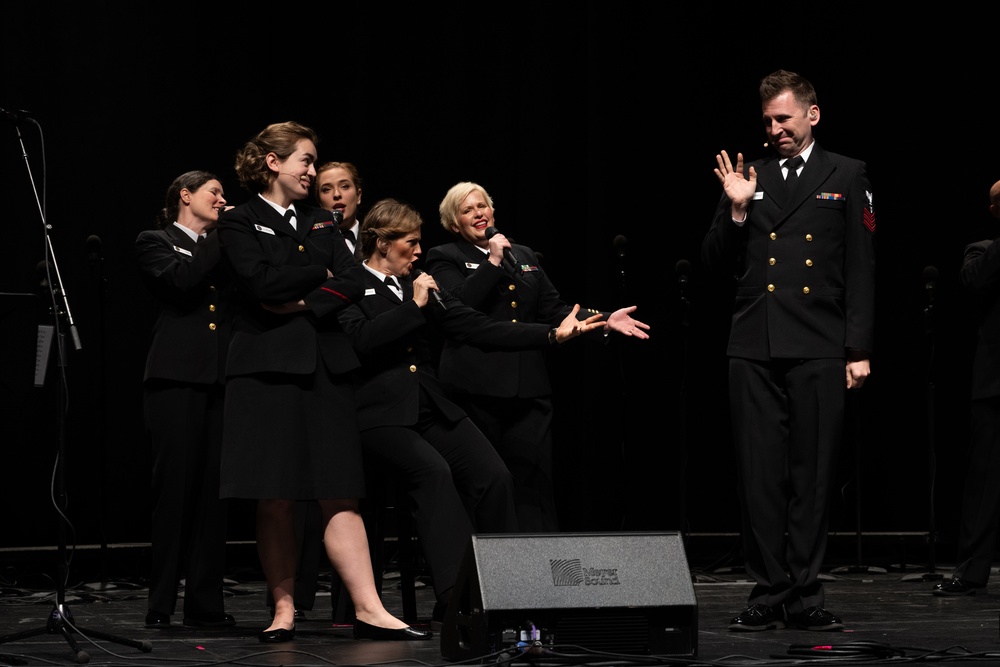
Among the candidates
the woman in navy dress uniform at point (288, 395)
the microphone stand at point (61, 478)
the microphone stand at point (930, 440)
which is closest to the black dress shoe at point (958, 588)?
the microphone stand at point (930, 440)

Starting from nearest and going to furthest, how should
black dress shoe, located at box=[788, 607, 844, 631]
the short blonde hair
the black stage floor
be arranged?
the black stage floor
black dress shoe, located at box=[788, 607, 844, 631]
the short blonde hair

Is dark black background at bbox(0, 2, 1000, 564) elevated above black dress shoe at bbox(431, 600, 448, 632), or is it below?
above

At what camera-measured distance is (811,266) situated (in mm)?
4172

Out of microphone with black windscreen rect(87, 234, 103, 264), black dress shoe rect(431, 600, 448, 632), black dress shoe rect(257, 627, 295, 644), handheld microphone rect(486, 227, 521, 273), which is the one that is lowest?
black dress shoe rect(257, 627, 295, 644)

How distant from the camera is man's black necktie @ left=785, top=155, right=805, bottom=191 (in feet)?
13.9

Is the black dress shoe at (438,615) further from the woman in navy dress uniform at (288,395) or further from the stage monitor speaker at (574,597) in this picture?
the stage monitor speaker at (574,597)

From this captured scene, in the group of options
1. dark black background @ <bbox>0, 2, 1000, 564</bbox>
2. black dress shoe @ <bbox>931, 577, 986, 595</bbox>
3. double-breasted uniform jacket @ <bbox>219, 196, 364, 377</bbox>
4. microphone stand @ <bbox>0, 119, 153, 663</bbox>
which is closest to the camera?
microphone stand @ <bbox>0, 119, 153, 663</bbox>

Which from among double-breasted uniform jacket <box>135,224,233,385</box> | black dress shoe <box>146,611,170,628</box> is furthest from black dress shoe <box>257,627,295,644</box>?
double-breasted uniform jacket <box>135,224,233,385</box>

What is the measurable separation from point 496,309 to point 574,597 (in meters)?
1.79

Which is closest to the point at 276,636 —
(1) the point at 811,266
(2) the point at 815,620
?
(2) the point at 815,620

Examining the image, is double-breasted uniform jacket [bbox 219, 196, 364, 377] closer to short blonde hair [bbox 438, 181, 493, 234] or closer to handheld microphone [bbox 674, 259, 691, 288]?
short blonde hair [bbox 438, 181, 493, 234]

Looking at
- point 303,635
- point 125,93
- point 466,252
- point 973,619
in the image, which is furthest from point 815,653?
point 125,93

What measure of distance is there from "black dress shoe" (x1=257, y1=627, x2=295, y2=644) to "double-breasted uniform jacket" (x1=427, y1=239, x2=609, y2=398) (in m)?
1.23

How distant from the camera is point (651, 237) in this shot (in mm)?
6750
